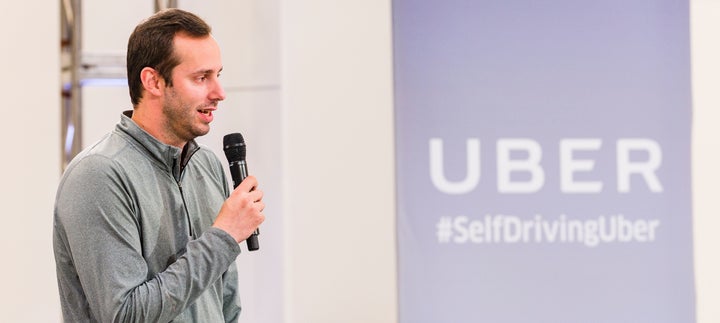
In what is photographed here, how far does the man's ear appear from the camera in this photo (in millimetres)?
1667

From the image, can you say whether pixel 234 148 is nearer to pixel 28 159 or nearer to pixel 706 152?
pixel 28 159

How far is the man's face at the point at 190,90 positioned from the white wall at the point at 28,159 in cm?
170

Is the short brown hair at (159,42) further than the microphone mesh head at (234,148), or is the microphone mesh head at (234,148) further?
the microphone mesh head at (234,148)

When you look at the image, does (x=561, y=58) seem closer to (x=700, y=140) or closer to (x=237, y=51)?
(x=700, y=140)

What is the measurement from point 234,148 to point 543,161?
195 cm

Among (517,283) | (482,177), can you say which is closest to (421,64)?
(482,177)

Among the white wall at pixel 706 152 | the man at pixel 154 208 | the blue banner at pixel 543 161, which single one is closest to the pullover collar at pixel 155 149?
A: the man at pixel 154 208

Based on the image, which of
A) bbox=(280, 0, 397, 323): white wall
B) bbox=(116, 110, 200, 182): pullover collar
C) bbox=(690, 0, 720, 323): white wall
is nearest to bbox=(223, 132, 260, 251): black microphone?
bbox=(116, 110, 200, 182): pullover collar

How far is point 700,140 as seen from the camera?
354 centimetres

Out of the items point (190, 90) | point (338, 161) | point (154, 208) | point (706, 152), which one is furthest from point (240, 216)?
point (706, 152)

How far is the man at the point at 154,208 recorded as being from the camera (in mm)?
1542

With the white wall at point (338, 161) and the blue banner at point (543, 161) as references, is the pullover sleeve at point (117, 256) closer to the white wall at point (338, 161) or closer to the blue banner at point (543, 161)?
the white wall at point (338, 161)

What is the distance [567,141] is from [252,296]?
1410mm

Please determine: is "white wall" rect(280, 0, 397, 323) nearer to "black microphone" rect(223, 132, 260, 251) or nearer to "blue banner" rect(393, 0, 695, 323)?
"blue banner" rect(393, 0, 695, 323)
